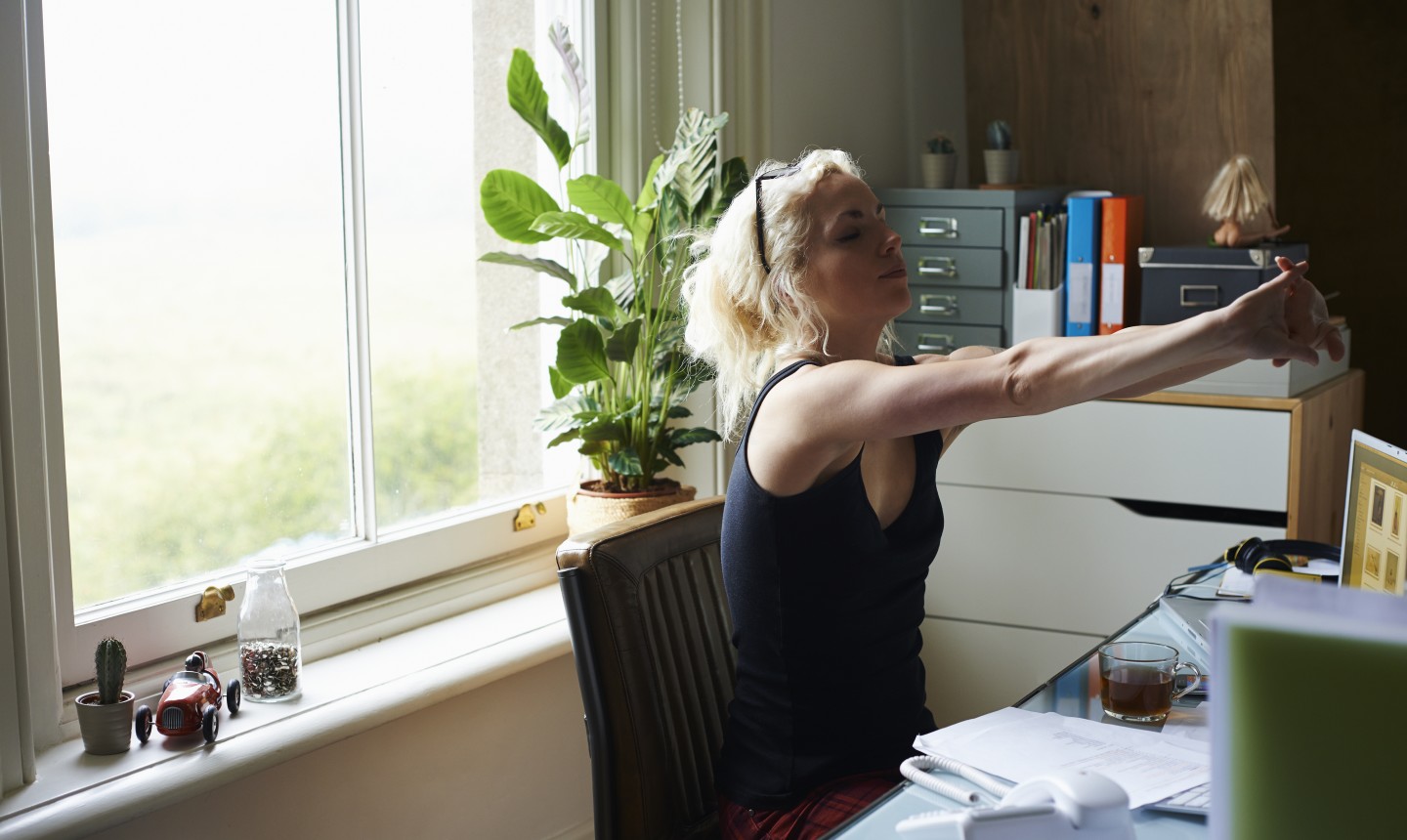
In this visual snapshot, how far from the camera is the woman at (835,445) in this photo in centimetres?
128

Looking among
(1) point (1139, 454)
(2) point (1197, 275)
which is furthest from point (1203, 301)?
(1) point (1139, 454)

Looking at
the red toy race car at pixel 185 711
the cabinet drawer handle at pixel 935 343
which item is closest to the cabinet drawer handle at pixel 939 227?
the cabinet drawer handle at pixel 935 343

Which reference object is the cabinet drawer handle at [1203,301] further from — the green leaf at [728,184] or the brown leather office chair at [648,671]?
the brown leather office chair at [648,671]

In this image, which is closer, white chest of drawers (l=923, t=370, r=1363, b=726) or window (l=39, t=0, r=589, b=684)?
window (l=39, t=0, r=589, b=684)

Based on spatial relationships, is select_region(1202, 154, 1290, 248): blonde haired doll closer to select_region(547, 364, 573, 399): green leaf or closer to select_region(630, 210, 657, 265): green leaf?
select_region(630, 210, 657, 265): green leaf

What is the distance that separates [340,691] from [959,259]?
159 centimetres

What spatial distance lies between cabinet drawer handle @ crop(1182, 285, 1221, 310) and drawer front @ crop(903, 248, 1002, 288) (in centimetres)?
38

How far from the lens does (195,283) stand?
74.4 inches

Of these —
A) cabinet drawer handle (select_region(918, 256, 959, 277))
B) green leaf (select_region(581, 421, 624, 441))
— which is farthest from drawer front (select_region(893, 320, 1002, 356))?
green leaf (select_region(581, 421, 624, 441))

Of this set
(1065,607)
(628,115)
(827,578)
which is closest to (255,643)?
(827,578)

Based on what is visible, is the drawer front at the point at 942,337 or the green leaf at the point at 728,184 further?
the drawer front at the point at 942,337

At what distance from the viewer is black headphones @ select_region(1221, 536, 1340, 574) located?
1.78m

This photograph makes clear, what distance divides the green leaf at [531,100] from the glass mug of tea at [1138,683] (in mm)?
1268

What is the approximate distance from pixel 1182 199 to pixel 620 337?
1.48 meters
